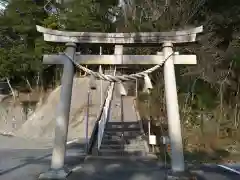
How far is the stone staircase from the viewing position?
9961mm

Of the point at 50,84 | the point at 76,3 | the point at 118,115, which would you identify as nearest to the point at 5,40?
the point at 50,84

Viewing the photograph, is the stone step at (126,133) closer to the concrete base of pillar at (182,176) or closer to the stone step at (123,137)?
the stone step at (123,137)

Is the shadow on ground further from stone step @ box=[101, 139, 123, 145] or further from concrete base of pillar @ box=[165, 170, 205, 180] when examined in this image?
stone step @ box=[101, 139, 123, 145]

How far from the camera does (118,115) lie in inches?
631

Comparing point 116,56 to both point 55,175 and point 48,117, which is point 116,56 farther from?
point 48,117

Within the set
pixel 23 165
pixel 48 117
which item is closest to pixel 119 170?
pixel 23 165

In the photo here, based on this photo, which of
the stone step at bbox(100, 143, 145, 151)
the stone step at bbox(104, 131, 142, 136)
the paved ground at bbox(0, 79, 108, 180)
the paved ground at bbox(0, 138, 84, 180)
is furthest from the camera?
the stone step at bbox(104, 131, 142, 136)

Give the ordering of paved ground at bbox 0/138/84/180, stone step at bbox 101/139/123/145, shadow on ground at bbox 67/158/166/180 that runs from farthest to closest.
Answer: stone step at bbox 101/139/123/145 < paved ground at bbox 0/138/84/180 < shadow on ground at bbox 67/158/166/180

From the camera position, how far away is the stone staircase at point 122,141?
9.96 meters

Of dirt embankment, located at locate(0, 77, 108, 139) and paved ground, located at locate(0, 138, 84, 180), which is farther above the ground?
dirt embankment, located at locate(0, 77, 108, 139)

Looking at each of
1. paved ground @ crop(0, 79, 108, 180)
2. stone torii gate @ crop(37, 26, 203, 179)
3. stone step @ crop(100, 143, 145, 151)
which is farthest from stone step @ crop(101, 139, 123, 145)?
stone torii gate @ crop(37, 26, 203, 179)

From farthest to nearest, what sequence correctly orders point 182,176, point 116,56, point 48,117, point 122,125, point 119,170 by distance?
point 48,117
point 122,125
point 119,170
point 116,56
point 182,176

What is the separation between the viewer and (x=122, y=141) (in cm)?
1085

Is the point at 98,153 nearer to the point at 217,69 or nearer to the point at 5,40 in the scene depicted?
the point at 217,69
